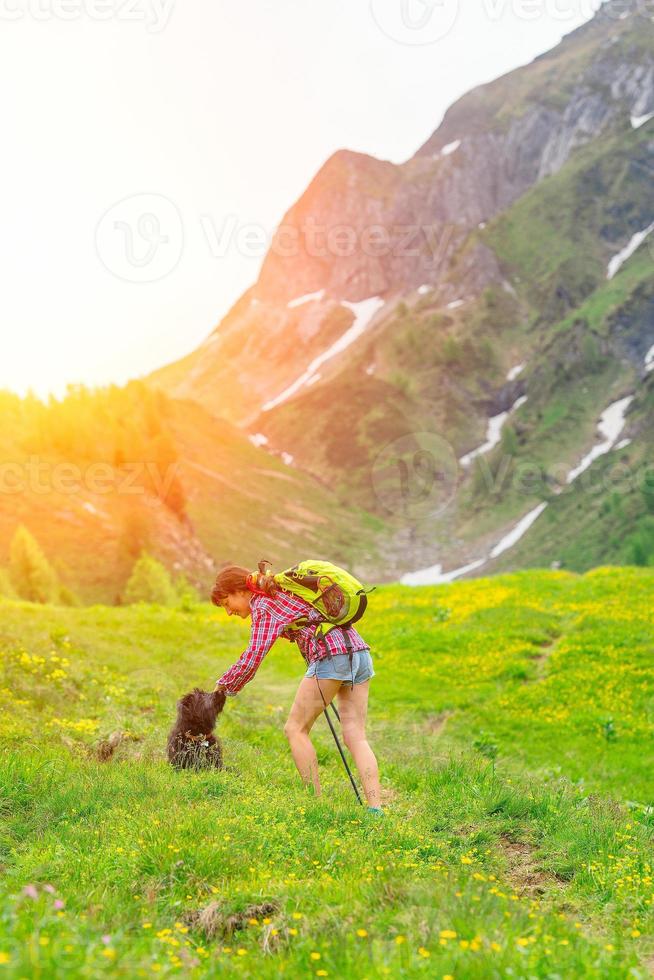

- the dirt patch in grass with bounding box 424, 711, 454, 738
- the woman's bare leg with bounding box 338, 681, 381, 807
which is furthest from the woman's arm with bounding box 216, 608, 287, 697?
the dirt patch in grass with bounding box 424, 711, 454, 738

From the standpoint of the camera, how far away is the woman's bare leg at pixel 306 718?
8.15 m

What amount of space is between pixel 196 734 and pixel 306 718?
167cm

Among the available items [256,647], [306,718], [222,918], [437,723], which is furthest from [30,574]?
[222,918]

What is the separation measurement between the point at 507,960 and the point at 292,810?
11.1 feet

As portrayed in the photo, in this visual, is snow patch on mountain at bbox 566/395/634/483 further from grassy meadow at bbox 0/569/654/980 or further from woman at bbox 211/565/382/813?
woman at bbox 211/565/382/813

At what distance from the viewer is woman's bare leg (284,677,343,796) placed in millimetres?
8148

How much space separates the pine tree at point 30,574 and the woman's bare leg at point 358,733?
56240mm

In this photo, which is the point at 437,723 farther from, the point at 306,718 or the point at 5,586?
the point at 5,586

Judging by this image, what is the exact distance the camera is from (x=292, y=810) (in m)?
7.32

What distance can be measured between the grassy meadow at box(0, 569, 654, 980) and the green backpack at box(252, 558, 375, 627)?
1.89 m

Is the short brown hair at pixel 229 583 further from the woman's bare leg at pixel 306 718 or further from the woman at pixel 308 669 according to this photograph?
the woman's bare leg at pixel 306 718

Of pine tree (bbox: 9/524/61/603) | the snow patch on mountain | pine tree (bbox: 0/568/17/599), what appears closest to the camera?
pine tree (bbox: 0/568/17/599)

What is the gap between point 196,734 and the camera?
912 centimetres

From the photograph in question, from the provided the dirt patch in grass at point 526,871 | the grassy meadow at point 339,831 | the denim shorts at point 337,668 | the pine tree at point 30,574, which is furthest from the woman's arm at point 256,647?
the pine tree at point 30,574
